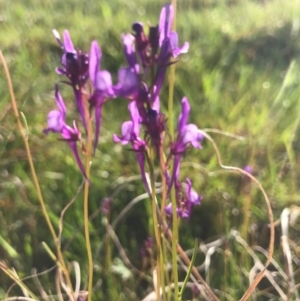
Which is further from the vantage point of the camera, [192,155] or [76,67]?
[192,155]

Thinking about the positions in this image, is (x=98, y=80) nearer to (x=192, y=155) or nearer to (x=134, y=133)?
(x=134, y=133)

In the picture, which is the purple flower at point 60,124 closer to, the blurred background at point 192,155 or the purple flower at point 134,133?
the purple flower at point 134,133

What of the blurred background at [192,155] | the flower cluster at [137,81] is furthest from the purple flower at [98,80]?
the blurred background at [192,155]

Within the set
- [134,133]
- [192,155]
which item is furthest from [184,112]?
[192,155]

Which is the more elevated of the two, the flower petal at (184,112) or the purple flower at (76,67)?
the purple flower at (76,67)

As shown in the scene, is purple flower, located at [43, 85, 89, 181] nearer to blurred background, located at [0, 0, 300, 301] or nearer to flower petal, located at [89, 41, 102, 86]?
flower petal, located at [89, 41, 102, 86]

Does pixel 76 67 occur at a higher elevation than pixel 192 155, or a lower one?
higher

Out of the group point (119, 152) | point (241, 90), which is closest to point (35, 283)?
point (119, 152)

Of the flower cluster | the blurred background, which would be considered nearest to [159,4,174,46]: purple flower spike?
the flower cluster
